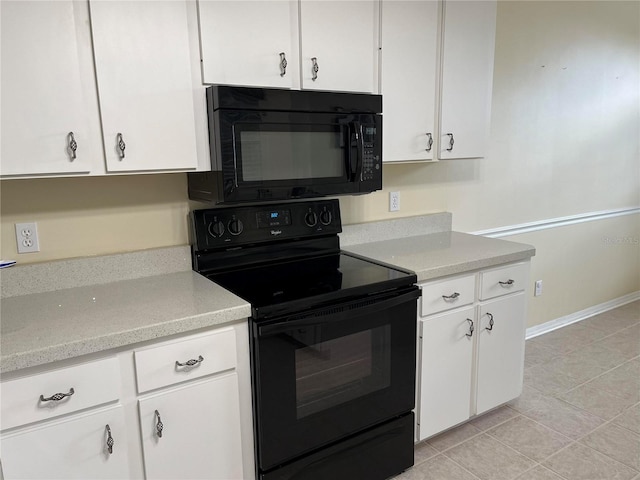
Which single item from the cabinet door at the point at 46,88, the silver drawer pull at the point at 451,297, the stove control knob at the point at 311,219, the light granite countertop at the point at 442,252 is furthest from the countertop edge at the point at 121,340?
the silver drawer pull at the point at 451,297

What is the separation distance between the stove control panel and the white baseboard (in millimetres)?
2026

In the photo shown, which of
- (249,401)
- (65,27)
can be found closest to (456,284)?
(249,401)

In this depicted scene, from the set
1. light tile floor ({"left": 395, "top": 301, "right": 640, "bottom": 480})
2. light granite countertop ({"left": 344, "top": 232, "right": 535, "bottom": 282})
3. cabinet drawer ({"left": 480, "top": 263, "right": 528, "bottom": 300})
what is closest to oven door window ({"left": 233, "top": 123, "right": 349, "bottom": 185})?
light granite countertop ({"left": 344, "top": 232, "right": 535, "bottom": 282})

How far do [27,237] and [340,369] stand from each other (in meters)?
1.22

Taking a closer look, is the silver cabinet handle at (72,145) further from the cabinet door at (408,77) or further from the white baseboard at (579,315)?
the white baseboard at (579,315)

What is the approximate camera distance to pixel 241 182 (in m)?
1.76

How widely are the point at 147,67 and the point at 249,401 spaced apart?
116 centimetres

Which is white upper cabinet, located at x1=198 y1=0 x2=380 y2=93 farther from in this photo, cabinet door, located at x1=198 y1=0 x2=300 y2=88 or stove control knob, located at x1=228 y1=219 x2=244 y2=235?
stove control knob, located at x1=228 y1=219 x2=244 y2=235

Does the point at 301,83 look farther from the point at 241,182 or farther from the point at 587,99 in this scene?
the point at 587,99

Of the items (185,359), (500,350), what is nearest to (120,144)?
(185,359)

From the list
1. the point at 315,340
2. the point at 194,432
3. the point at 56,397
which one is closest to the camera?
the point at 56,397

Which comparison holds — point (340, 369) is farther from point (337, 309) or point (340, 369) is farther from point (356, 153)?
point (356, 153)

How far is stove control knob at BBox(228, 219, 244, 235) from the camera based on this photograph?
2.03 meters

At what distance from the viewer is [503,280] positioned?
7.58ft
